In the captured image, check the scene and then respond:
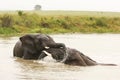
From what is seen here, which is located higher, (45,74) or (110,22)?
(45,74)

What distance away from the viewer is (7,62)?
1622 centimetres

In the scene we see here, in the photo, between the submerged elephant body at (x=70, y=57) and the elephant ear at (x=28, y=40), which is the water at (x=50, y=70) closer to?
the submerged elephant body at (x=70, y=57)

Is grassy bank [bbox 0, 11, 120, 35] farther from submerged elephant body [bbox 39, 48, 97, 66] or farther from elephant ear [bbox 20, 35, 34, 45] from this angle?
submerged elephant body [bbox 39, 48, 97, 66]

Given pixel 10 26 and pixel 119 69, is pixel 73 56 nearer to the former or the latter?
pixel 119 69

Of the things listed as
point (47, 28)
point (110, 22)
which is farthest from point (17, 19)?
point (110, 22)

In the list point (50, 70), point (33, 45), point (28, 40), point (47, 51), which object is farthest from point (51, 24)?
point (50, 70)

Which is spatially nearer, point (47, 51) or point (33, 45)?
A: point (47, 51)

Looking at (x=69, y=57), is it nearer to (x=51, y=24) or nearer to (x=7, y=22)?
(x=7, y=22)

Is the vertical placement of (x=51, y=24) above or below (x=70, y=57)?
below

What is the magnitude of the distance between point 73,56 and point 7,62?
82.9 inches

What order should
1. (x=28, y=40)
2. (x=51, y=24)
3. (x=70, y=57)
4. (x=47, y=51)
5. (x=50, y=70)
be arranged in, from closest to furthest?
(x=50, y=70), (x=70, y=57), (x=47, y=51), (x=28, y=40), (x=51, y=24)

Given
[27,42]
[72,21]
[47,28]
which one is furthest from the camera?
[72,21]

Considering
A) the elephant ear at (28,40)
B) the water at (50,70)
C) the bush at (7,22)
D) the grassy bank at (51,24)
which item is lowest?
the grassy bank at (51,24)

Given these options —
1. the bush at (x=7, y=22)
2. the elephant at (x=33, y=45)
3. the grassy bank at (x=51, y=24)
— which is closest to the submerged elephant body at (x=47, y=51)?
the elephant at (x=33, y=45)
